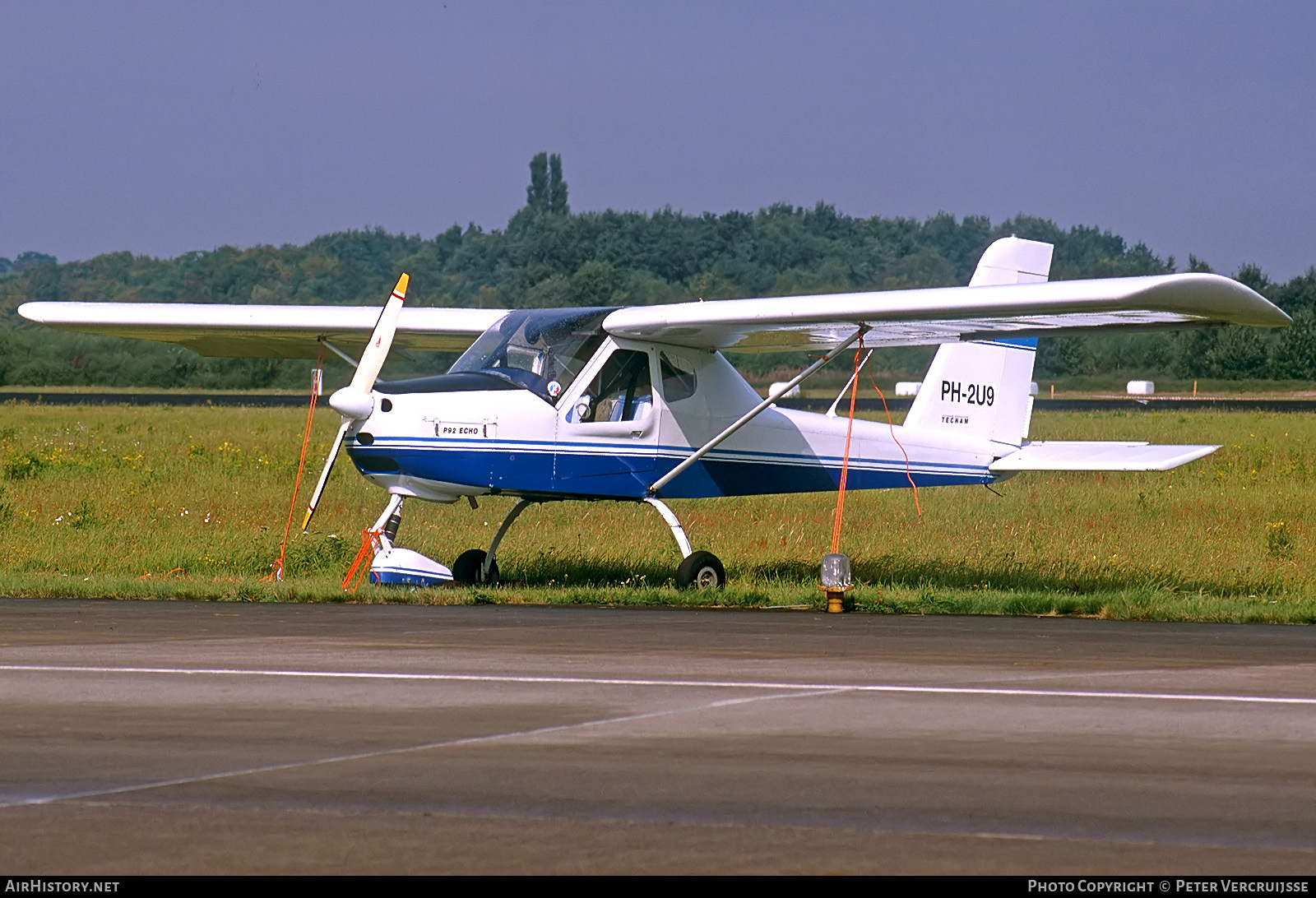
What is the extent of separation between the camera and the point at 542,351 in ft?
43.9

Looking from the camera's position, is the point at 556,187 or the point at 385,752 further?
the point at 556,187

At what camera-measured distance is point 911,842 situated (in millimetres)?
4469

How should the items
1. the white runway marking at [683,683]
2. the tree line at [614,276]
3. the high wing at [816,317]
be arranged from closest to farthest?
the white runway marking at [683,683], the high wing at [816,317], the tree line at [614,276]

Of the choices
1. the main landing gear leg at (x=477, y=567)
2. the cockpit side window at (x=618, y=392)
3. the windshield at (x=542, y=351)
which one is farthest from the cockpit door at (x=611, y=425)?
the main landing gear leg at (x=477, y=567)

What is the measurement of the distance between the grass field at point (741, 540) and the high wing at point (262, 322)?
210 centimetres

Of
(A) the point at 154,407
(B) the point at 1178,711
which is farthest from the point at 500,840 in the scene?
(A) the point at 154,407

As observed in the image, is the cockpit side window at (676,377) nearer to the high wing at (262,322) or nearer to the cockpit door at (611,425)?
the cockpit door at (611,425)

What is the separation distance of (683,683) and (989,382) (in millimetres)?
9492

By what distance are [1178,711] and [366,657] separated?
4.23 metres

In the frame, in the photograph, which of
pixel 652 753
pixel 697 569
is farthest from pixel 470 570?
pixel 652 753

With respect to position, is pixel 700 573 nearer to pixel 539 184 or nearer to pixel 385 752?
pixel 385 752

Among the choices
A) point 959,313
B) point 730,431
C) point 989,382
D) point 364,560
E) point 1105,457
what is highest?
point 959,313

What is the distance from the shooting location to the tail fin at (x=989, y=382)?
51.7 ft

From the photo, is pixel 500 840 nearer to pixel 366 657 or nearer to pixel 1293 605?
pixel 366 657
